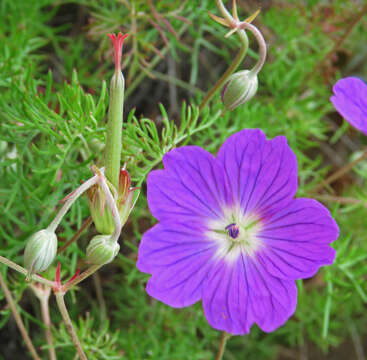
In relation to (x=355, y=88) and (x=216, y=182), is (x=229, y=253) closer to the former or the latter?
(x=216, y=182)

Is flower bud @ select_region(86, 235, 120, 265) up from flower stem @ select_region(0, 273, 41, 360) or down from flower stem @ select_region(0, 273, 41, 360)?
up

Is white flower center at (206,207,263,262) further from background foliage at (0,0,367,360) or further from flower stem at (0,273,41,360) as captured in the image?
flower stem at (0,273,41,360)

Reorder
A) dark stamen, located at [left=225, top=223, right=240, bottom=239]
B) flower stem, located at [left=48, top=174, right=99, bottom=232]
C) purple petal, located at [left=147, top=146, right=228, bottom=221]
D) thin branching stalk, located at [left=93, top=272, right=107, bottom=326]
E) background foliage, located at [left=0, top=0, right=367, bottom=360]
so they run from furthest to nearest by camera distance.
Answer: thin branching stalk, located at [left=93, top=272, right=107, bottom=326] → background foliage, located at [left=0, top=0, right=367, bottom=360] → dark stamen, located at [left=225, top=223, right=240, bottom=239] → purple petal, located at [left=147, top=146, right=228, bottom=221] → flower stem, located at [left=48, top=174, right=99, bottom=232]

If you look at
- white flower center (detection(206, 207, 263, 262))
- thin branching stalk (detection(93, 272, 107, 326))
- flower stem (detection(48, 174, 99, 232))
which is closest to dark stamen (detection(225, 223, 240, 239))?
white flower center (detection(206, 207, 263, 262))

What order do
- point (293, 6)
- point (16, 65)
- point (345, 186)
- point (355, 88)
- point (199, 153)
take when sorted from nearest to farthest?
point (199, 153) → point (355, 88) → point (16, 65) → point (293, 6) → point (345, 186)

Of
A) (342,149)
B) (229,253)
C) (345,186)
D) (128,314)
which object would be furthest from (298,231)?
(342,149)

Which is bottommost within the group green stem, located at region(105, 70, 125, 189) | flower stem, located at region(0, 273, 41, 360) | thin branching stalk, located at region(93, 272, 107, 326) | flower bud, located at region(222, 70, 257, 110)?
thin branching stalk, located at region(93, 272, 107, 326)

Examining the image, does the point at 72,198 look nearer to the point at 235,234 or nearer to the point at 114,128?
the point at 114,128
